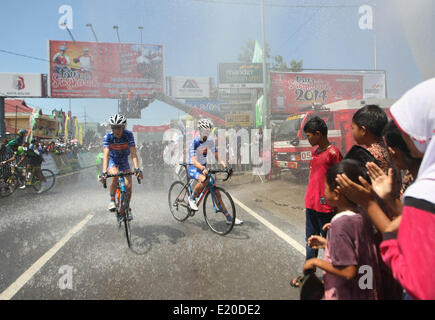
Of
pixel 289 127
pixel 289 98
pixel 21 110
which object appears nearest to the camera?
pixel 289 127

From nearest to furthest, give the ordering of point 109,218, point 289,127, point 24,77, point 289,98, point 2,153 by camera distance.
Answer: point 109,218 → point 2,153 → point 289,127 → point 289,98 → point 24,77

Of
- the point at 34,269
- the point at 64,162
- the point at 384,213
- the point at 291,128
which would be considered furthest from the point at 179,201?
the point at 64,162

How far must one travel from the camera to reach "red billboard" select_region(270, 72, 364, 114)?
22172mm

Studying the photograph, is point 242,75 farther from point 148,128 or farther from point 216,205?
point 148,128

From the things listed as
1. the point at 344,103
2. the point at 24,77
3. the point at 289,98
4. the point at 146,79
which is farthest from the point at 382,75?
the point at 24,77

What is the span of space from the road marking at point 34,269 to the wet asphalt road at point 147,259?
28 millimetres

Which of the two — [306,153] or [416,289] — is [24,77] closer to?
[306,153]

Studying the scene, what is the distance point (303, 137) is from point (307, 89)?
48.5 feet

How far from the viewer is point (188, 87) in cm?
3744

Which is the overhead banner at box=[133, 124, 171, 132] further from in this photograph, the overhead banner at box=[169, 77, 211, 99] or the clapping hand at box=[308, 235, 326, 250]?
the clapping hand at box=[308, 235, 326, 250]

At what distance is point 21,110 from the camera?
102 feet

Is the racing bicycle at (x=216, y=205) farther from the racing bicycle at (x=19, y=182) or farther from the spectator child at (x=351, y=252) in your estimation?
the racing bicycle at (x=19, y=182)

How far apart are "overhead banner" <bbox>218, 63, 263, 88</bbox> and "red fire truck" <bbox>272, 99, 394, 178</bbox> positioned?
37.9 feet

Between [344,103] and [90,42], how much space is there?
29859mm
